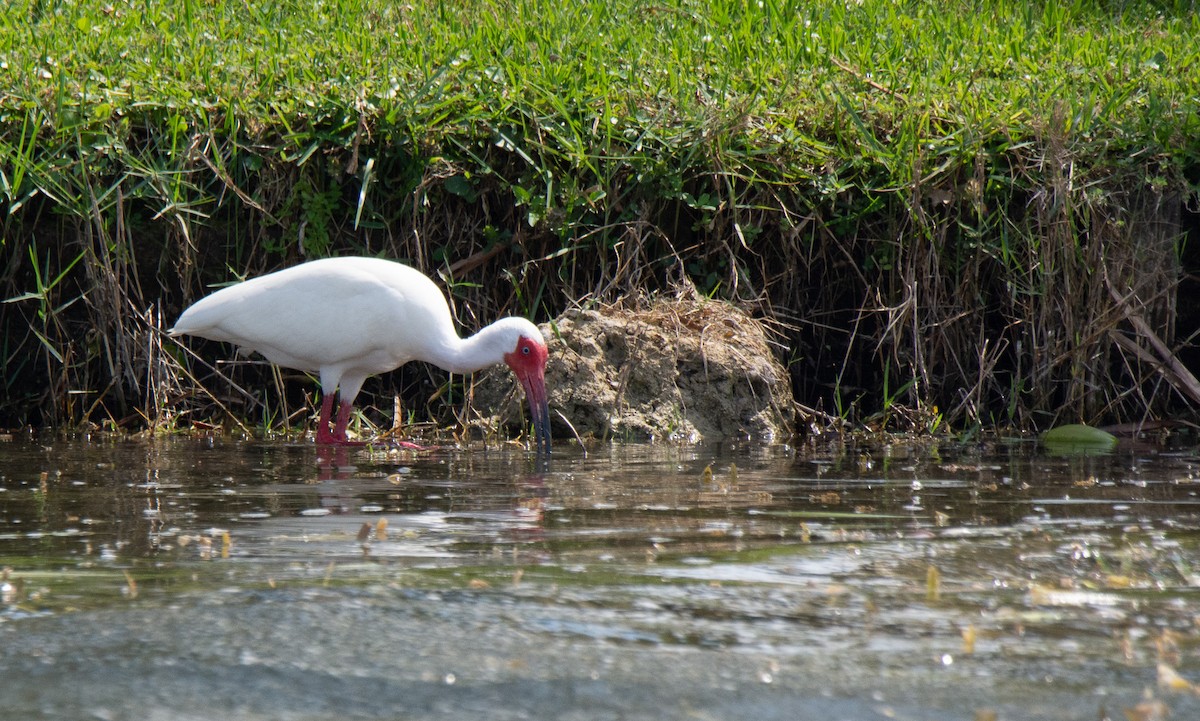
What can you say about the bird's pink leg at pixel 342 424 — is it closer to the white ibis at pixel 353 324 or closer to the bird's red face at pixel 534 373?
the white ibis at pixel 353 324

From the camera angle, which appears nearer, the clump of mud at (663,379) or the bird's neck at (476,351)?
the bird's neck at (476,351)

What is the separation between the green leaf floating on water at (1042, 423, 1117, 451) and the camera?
20.3 ft

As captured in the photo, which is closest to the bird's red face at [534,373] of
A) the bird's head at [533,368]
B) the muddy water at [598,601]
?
the bird's head at [533,368]

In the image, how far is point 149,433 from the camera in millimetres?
6512

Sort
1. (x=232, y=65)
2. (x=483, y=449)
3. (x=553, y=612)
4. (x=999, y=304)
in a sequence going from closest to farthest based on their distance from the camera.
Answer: (x=553, y=612), (x=483, y=449), (x=999, y=304), (x=232, y=65)

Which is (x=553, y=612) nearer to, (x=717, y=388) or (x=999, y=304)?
(x=717, y=388)

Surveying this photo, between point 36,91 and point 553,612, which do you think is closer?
point 553,612

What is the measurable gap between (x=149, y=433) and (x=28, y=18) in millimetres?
3551

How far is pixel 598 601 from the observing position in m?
2.61

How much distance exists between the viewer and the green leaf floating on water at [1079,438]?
244 inches

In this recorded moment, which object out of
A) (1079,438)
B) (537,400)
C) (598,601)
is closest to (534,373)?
(537,400)

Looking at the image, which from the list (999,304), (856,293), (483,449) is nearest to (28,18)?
(483,449)

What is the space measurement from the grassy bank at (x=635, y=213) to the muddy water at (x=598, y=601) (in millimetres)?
2336

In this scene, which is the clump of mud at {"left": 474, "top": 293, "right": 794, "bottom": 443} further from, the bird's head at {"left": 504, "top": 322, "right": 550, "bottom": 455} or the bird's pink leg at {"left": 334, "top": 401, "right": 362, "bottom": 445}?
the bird's pink leg at {"left": 334, "top": 401, "right": 362, "bottom": 445}
